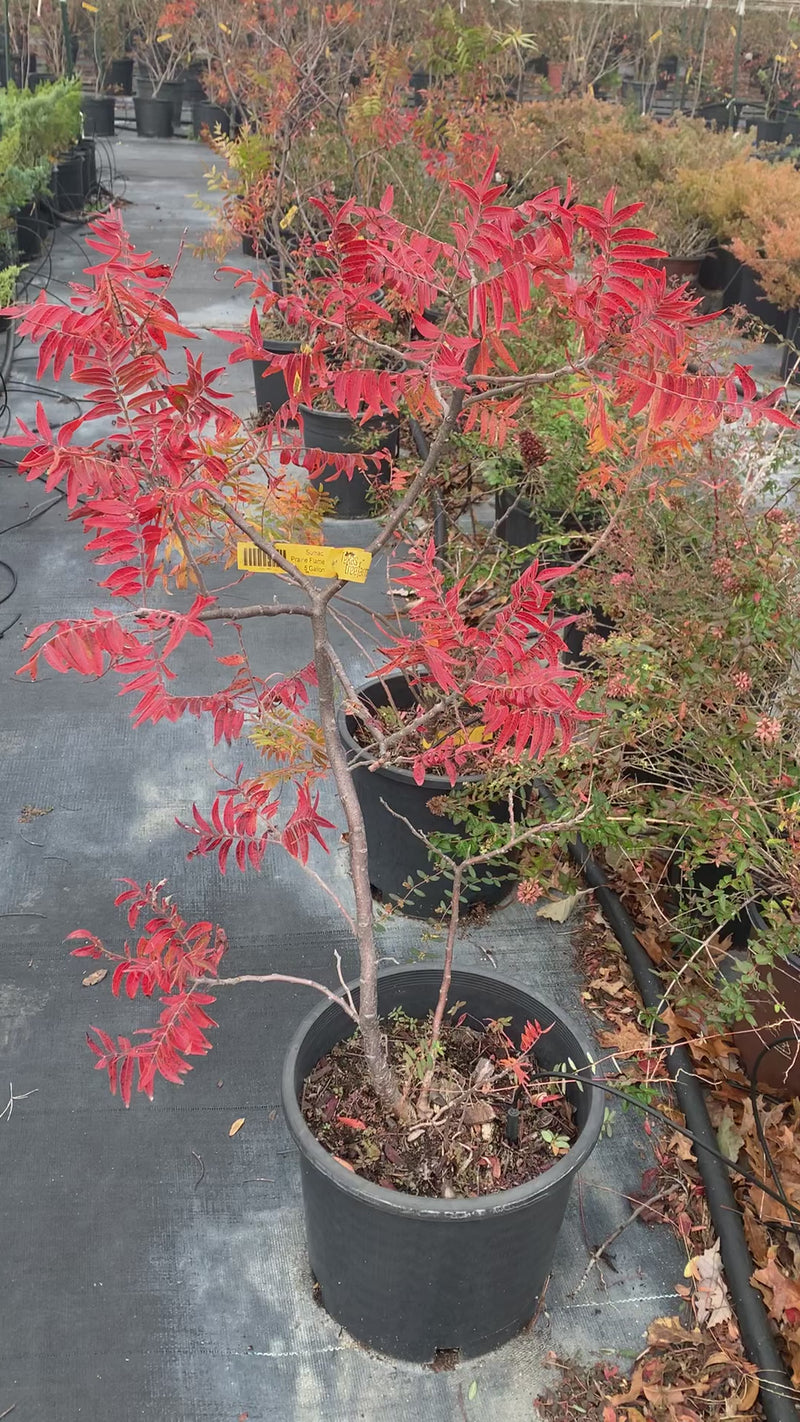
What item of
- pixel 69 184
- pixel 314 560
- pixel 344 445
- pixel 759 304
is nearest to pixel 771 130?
pixel 759 304

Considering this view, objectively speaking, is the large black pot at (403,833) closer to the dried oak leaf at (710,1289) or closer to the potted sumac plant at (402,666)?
the potted sumac plant at (402,666)

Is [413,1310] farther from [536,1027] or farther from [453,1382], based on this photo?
[536,1027]

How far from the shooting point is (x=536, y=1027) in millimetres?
1771

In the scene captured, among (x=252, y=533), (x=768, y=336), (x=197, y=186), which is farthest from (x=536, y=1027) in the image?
(x=197, y=186)

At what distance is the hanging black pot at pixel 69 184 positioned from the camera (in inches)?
378

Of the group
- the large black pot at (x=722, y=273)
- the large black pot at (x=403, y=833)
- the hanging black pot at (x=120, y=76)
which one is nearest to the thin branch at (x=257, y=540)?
the large black pot at (x=403, y=833)

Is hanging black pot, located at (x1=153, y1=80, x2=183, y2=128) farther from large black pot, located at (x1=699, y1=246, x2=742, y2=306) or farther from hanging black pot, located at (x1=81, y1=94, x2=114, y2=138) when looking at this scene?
large black pot, located at (x1=699, y1=246, x2=742, y2=306)

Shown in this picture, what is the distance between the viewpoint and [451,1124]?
70.6 inches

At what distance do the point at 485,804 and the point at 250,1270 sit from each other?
3.49 feet

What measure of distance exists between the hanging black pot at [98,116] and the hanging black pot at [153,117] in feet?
1.40

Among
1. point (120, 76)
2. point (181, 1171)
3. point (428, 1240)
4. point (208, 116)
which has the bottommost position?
point (181, 1171)

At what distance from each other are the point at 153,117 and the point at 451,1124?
16903 mm

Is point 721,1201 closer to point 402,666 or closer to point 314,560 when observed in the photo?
point 402,666

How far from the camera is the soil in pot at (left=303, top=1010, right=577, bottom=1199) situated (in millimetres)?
1728
